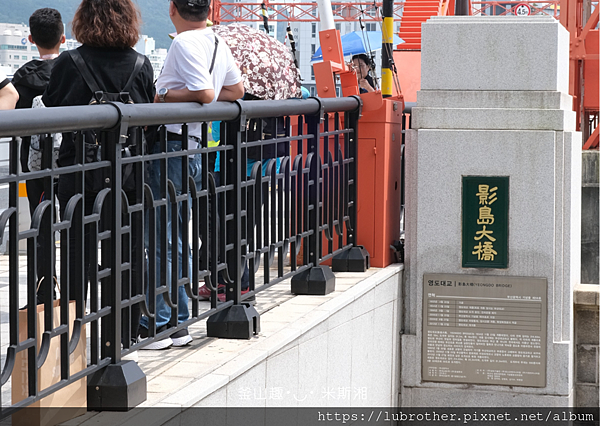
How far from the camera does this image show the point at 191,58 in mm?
4168

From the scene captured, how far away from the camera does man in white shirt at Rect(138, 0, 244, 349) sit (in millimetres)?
4055

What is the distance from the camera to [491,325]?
6195mm

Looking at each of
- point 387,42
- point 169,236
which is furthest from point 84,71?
point 387,42

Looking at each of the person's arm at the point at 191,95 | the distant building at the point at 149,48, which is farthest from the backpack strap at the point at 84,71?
the person's arm at the point at 191,95

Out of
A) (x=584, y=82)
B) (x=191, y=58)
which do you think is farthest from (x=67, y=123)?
(x=584, y=82)

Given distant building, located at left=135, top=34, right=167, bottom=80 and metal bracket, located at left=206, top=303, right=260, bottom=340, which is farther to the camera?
distant building, located at left=135, top=34, right=167, bottom=80

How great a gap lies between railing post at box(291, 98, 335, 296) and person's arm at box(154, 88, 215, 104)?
1407 mm

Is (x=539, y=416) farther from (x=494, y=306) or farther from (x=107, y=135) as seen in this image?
(x=107, y=135)

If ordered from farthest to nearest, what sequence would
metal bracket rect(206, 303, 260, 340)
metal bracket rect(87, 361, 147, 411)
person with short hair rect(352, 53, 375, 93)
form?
1. person with short hair rect(352, 53, 375, 93)
2. metal bracket rect(206, 303, 260, 340)
3. metal bracket rect(87, 361, 147, 411)

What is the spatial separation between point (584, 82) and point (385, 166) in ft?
33.5

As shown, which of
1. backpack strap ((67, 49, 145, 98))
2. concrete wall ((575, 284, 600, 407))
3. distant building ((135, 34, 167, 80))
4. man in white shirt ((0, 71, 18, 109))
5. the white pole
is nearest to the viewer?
backpack strap ((67, 49, 145, 98))

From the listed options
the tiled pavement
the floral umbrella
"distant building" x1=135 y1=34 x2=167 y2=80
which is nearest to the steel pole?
"distant building" x1=135 y1=34 x2=167 y2=80

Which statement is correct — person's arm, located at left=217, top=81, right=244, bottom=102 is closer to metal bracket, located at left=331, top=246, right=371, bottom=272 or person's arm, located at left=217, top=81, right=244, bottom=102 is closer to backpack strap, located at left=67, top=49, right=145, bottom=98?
backpack strap, located at left=67, top=49, right=145, bottom=98

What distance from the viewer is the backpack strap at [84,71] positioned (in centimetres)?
384
